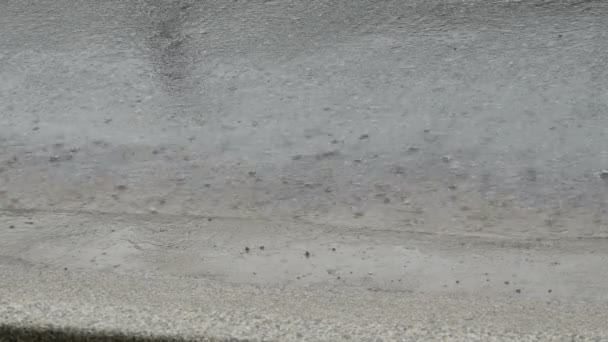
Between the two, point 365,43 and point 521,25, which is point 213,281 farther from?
point 521,25

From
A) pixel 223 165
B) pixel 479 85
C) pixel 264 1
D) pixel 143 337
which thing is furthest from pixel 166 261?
pixel 264 1

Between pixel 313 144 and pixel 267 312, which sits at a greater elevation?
pixel 267 312

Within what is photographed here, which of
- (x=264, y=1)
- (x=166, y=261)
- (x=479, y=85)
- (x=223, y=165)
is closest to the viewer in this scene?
(x=166, y=261)

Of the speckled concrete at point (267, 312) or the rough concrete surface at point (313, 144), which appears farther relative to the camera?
the rough concrete surface at point (313, 144)

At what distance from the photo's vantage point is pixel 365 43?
187 inches

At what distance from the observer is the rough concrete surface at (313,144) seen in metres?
3.11

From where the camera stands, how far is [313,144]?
3.94 metres

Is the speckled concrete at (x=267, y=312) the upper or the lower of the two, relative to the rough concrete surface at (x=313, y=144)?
upper

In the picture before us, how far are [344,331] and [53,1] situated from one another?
150 inches

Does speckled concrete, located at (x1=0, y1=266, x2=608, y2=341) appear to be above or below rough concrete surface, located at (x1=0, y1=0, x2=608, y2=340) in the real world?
above

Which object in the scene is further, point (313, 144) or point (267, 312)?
point (313, 144)

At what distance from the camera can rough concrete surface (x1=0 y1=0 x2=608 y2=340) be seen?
3105 millimetres

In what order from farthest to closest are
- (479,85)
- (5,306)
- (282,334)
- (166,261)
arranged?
(479,85)
(166,261)
(5,306)
(282,334)

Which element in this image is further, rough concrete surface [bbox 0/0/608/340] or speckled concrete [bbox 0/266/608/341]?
rough concrete surface [bbox 0/0/608/340]
